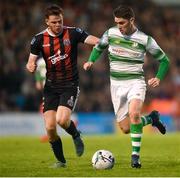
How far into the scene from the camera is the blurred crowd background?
2334 cm

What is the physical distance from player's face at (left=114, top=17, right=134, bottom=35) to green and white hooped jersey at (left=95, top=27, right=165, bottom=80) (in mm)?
156

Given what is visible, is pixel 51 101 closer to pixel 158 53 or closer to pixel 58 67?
pixel 58 67

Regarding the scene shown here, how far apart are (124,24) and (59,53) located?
1.17 m

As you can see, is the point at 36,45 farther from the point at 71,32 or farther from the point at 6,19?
the point at 6,19

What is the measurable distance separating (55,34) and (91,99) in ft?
44.8

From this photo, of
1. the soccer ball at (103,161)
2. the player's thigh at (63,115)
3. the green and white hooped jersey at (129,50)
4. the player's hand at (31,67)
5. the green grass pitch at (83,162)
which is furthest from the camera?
the green and white hooped jersey at (129,50)

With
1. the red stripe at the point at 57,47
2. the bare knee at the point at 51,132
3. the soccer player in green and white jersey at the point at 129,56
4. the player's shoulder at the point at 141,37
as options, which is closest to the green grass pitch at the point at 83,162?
the bare knee at the point at 51,132

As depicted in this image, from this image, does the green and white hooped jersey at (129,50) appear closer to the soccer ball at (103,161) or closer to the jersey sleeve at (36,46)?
the jersey sleeve at (36,46)

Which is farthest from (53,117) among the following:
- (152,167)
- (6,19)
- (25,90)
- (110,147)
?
(6,19)

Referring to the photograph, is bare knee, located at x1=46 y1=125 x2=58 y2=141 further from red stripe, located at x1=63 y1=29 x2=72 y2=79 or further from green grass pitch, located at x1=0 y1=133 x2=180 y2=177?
red stripe, located at x1=63 y1=29 x2=72 y2=79

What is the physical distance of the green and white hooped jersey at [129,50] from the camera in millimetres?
10609

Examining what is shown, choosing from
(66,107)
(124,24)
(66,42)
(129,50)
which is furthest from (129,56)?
(66,107)

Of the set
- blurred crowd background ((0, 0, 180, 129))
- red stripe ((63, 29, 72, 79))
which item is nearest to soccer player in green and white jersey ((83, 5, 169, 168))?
red stripe ((63, 29, 72, 79))

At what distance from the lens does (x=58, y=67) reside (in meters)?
10.9
